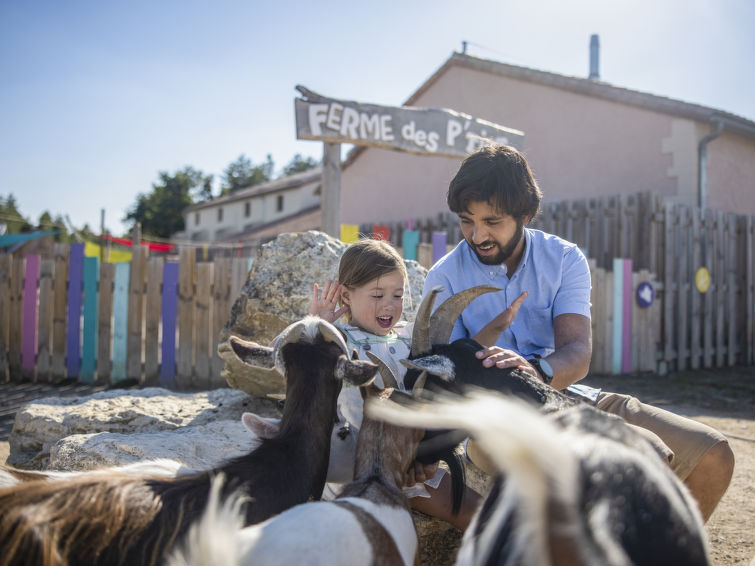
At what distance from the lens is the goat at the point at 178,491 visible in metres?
1.65

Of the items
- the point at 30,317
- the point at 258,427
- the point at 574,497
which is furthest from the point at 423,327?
the point at 30,317

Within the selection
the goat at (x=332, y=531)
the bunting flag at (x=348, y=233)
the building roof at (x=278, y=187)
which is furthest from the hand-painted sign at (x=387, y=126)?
the building roof at (x=278, y=187)

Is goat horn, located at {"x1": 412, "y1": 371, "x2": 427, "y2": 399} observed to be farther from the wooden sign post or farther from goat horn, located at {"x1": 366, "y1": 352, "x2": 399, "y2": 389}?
the wooden sign post

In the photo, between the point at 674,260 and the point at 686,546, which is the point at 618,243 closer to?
the point at 674,260

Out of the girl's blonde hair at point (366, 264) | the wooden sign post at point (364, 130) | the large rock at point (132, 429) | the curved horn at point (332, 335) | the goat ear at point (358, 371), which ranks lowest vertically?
the large rock at point (132, 429)

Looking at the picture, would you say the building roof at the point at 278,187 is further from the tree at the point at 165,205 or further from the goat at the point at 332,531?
the goat at the point at 332,531

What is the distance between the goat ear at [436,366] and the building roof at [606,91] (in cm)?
1188

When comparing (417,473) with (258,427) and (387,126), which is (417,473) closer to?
(258,427)

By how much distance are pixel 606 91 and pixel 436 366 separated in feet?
42.8

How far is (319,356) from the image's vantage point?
2521mm

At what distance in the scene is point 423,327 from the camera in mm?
2584

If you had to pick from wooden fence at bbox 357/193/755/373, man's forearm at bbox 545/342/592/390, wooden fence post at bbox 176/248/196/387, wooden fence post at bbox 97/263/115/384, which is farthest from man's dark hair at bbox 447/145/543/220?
wooden fence at bbox 357/193/755/373

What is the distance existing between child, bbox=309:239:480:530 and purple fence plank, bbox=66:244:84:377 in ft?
19.2

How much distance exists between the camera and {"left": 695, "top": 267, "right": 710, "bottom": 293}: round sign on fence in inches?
397
